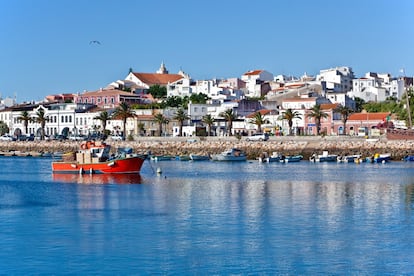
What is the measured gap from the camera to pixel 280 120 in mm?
113625

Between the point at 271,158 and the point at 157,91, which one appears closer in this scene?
the point at 271,158

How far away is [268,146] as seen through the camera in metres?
97.5

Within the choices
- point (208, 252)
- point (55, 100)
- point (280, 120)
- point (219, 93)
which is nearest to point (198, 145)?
point (280, 120)

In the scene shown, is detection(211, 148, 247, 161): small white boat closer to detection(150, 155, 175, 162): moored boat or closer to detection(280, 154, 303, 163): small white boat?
detection(280, 154, 303, 163): small white boat

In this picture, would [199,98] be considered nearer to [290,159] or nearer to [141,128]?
[141,128]

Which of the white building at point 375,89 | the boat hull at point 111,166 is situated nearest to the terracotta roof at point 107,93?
the white building at point 375,89

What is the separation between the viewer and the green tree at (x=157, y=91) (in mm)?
153488

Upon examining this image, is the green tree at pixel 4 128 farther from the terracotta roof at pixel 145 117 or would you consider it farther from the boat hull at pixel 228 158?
the boat hull at pixel 228 158

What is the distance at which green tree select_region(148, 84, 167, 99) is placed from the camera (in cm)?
15349

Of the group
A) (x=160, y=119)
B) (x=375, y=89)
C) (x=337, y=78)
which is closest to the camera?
(x=160, y=119)

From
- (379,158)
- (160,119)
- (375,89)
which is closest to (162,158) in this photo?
(160,119)

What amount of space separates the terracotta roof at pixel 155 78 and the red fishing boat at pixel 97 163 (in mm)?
98014

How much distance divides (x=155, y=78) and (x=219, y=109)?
44133 millimetres

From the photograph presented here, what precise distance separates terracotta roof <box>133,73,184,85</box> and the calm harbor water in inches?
4237
